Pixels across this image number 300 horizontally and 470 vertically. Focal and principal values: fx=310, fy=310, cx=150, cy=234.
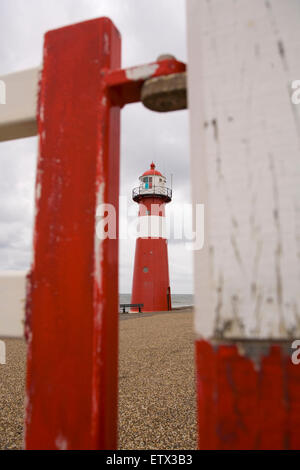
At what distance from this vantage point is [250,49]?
75cm

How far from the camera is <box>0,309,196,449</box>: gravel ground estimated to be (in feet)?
6.93

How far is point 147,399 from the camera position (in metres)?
2.88

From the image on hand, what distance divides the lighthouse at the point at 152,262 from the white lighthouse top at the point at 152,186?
29 centimetres

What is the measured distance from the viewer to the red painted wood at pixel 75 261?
80 cm

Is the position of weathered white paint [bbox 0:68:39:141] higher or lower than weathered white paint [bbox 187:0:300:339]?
higher

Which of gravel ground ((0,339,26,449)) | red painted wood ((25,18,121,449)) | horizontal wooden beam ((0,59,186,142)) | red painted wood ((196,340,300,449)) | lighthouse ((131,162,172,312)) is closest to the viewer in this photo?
red painted wood ((196,340,300,449))

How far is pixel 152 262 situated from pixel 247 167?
15330mm

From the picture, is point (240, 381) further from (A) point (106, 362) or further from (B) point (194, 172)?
(B) point (194, 172)

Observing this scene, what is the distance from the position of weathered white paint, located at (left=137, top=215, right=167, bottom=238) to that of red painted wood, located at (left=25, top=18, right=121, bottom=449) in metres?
15.3

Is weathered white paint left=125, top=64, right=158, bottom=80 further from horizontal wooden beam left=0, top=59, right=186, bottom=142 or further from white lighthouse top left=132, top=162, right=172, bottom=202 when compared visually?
white lighthouse top left=132, top=162, right=172, bottom=202

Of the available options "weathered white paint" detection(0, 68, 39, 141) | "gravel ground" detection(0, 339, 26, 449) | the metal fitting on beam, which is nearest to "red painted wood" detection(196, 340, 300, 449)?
the metal fitting on beam

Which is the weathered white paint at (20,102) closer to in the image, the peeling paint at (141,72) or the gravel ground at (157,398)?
the peeling paint at (141,72)
